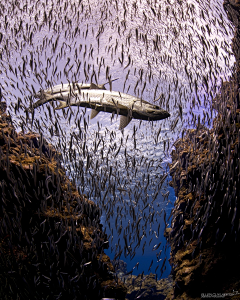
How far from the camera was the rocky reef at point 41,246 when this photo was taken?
462 centimetres

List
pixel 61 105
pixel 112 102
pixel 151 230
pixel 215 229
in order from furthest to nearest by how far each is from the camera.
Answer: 1. pixel 151 230
2. pixel 215 229
3. pixel 61 105
4. pixel 112 102

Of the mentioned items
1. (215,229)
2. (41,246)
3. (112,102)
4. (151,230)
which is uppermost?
(112,102)

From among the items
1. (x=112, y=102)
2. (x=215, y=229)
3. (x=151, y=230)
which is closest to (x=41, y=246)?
(x=112, y=102)

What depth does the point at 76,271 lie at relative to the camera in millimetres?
4680

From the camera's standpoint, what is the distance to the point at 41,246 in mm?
4793

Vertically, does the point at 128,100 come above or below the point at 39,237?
above

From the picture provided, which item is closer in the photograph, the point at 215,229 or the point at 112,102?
the point at 112,102

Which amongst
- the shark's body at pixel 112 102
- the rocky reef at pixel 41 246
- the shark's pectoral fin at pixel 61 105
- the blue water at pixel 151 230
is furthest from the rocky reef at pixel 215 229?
the shark's pectoral fin at pixel 61 105

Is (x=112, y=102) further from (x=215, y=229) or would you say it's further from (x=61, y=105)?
(x=215, y=229)

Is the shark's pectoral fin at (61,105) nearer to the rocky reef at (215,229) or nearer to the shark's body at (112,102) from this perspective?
the shark's body at (112,102)

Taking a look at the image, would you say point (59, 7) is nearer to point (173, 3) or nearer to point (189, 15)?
point (173, 3)

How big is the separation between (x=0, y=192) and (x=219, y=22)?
37.8ft

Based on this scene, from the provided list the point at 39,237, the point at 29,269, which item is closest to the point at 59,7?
the point at 39,237

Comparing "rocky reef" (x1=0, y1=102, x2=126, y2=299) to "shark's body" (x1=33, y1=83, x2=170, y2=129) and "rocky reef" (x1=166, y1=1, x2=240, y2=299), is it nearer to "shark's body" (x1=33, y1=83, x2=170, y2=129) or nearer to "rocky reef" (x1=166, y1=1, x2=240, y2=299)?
"shark's body" (x1=33, y1=83, x2=170, y2=129)
